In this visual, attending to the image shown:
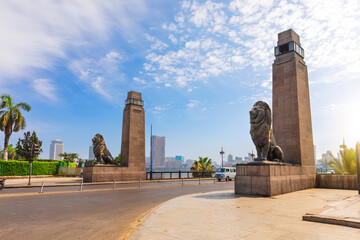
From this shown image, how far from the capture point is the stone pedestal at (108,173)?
2255cm

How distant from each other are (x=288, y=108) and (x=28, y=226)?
604 inches

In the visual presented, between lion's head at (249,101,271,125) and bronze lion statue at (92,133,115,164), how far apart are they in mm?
16188

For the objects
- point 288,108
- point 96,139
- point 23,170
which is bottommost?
point 23,170

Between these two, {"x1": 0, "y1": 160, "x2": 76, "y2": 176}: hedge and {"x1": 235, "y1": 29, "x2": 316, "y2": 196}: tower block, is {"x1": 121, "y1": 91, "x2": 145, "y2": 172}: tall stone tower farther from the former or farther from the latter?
{"x1": 0, "y1": 160, "x2": 76, "y2": 176}: hedge

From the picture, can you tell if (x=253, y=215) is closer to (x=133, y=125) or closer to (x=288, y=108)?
(x=288, y=108)

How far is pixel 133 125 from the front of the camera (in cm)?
2592

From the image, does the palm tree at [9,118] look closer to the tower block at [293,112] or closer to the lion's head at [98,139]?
the lion's head at [98,139]

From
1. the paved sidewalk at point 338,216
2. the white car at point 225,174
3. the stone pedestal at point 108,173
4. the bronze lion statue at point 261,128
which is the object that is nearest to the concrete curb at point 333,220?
the paved sidewalk at point 338,216

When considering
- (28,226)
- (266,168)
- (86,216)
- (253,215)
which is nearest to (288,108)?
(266,168)

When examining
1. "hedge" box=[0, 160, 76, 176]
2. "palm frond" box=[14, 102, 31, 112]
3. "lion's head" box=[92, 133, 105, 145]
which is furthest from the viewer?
"palm frond" box=[14, 102, 31, 112]

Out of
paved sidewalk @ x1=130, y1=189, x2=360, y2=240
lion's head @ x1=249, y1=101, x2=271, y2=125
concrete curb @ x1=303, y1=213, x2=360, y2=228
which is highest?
lion's head @ x1=249, y1=101, x2=271, y2=125

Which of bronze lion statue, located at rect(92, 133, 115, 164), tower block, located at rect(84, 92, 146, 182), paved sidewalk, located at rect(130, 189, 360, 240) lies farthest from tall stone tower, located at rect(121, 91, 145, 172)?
paved sidewalk, located at rect(130, 189, 360, 240)

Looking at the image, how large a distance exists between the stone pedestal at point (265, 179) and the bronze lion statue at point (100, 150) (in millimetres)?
15365

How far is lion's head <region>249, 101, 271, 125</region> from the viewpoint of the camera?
40.5ft
